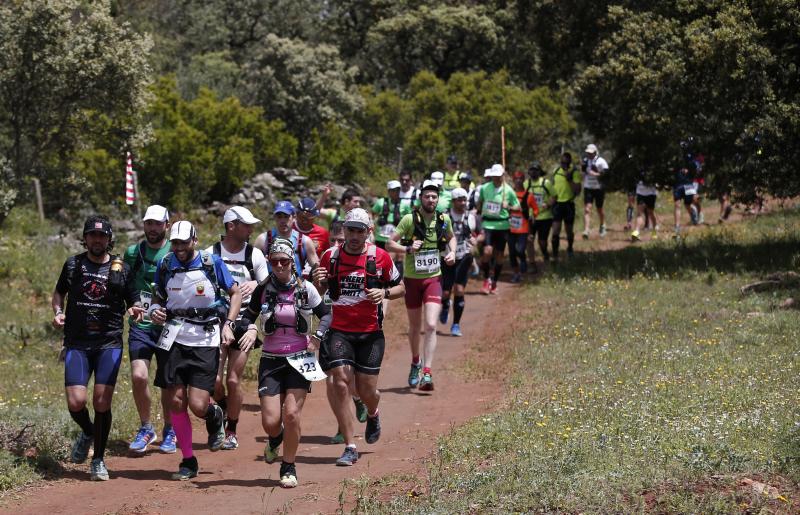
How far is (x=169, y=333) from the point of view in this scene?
9172mm

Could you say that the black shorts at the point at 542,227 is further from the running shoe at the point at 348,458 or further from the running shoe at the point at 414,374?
the running shoe at the point at 348,458

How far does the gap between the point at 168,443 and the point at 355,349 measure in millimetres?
2108

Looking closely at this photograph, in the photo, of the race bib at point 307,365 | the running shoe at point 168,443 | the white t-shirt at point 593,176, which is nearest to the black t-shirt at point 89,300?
the running shoe at point 168,443

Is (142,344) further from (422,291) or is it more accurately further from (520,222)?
(520,222)

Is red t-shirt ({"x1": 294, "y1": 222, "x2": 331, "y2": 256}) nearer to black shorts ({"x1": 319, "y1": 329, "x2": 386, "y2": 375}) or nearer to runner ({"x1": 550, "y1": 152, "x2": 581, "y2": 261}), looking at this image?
black shorts ({"x1": 319, "y1": 329, "x2": 386, "y2": 375})

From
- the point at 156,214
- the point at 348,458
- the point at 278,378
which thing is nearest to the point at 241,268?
the point at 156,214

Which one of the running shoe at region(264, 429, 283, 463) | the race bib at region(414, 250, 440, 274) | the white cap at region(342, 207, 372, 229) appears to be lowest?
the running shoe at region(264, 429, 283, 463)

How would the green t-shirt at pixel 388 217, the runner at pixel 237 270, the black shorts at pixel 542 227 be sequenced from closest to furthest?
the runner at pixel 237 270
the green t-shirt at pixel 388 217
the black shorts at pixel 542 227

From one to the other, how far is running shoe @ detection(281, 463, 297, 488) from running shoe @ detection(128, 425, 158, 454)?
1.98 metres

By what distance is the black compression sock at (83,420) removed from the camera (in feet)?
31.4

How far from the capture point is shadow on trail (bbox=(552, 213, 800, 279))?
19078 mm

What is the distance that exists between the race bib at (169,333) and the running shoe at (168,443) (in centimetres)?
151

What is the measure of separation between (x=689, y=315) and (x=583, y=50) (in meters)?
9.84

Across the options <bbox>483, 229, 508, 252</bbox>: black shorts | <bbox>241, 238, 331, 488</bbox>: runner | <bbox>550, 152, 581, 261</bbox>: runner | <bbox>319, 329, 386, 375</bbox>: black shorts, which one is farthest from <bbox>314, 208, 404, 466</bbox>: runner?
<bbox>550, 152, 581, 261</bbox>: runner
